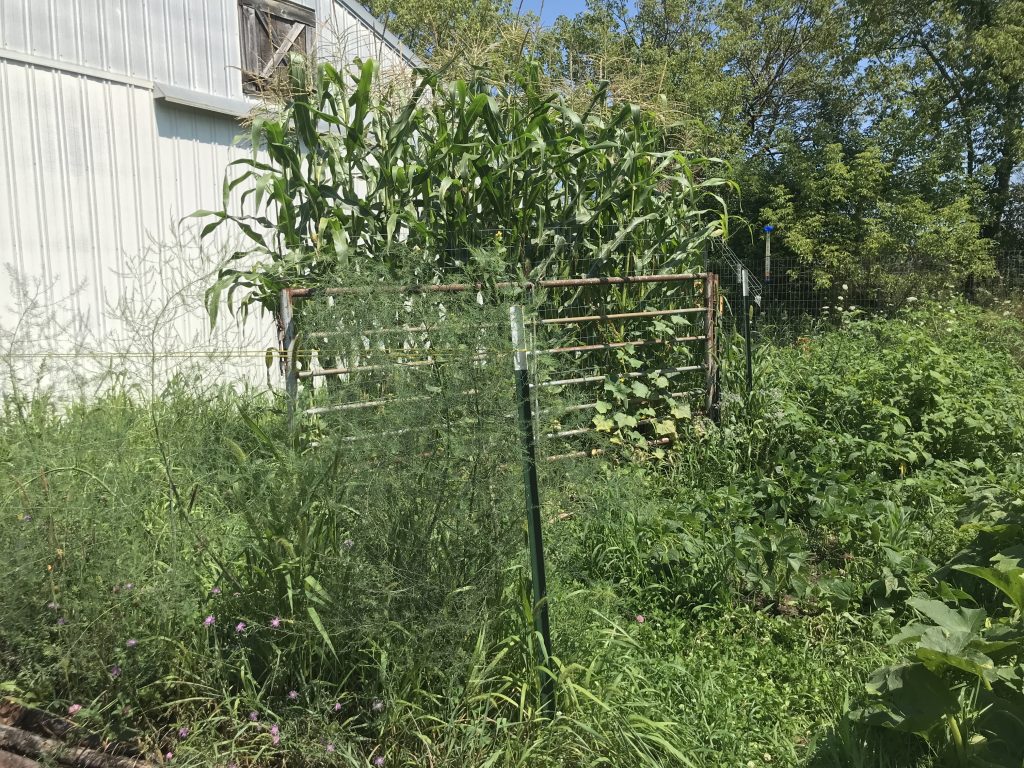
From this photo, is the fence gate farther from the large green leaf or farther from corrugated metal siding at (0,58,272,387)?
corrugated metal siding at (0,58,272,387)

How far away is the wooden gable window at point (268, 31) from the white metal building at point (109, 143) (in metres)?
0.03

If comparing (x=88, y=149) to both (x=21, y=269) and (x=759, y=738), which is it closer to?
(x=21, y=269)

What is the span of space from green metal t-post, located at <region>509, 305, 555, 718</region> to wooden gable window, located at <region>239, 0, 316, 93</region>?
7.38 metres

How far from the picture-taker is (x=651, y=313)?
16.9 ft

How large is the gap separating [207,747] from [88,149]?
690cm

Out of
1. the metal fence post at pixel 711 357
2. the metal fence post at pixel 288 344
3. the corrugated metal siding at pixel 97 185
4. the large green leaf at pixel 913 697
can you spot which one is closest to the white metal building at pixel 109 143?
the corrugated metal siding at pixel 97 185

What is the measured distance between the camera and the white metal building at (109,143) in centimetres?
692

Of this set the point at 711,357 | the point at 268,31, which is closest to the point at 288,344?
the point at 711,357

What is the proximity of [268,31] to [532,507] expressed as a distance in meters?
8.28

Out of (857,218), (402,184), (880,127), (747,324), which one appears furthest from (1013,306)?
(402,184)

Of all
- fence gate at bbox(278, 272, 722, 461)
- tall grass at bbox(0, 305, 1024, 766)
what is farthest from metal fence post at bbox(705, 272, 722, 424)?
tall grass at bbox(0, 305, 1024, 766)

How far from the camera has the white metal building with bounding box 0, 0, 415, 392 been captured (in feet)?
22.7

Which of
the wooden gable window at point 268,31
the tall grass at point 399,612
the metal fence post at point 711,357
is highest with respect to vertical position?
the wooden gable window at point 268,31

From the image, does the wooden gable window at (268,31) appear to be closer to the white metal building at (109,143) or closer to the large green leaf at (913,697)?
the white metal building at (109,143)
